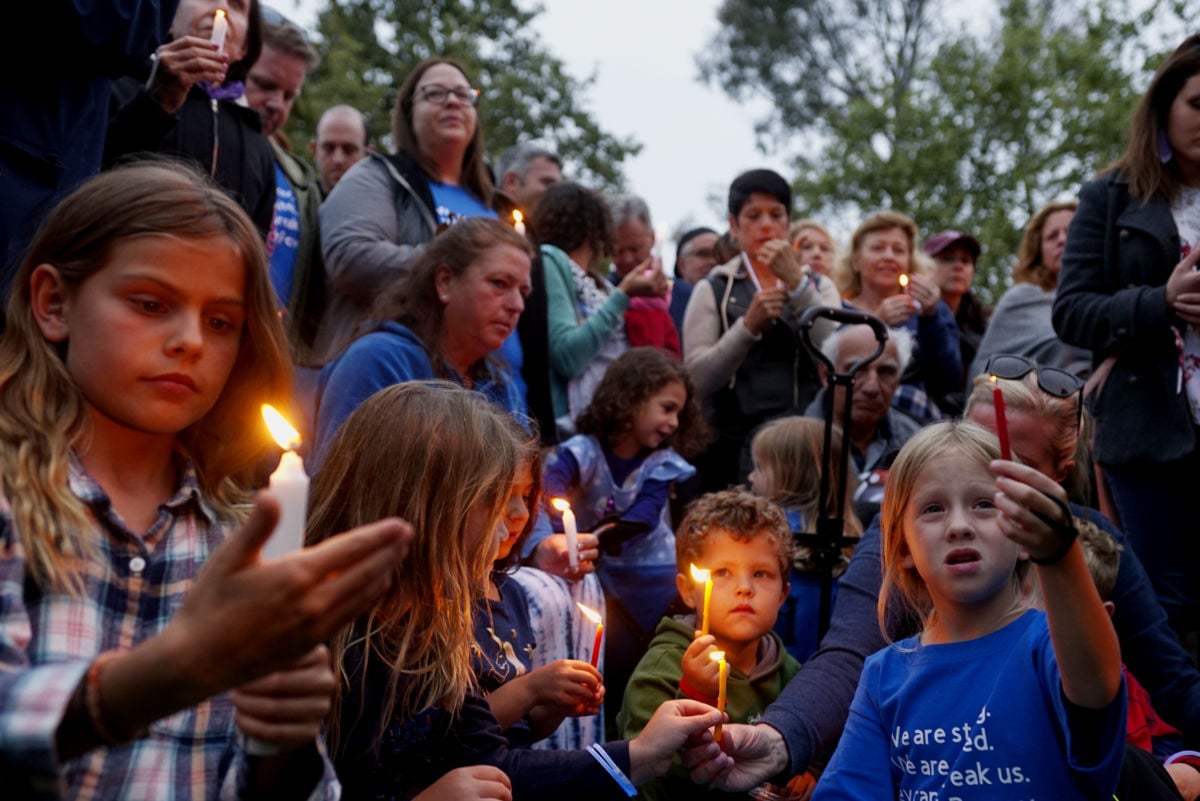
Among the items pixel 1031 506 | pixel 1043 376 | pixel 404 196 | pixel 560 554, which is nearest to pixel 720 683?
pixel 560 554

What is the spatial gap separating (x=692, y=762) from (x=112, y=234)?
198 cm

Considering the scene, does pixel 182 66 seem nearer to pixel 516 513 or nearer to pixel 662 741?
pixel 516 513

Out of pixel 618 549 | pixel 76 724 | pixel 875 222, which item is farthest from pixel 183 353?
pixel 875 222

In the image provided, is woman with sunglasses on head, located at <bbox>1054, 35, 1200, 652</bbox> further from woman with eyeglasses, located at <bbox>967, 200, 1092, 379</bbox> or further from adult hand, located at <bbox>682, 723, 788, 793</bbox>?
adult hand, located at <bbox>682, 723, 788, 793</bbox>

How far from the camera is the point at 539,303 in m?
5.77

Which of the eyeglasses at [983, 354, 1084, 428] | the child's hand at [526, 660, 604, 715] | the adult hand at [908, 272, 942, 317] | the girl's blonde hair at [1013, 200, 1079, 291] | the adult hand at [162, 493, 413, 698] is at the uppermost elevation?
the girl's blonde hair at [1013, 200, 1079, 291]

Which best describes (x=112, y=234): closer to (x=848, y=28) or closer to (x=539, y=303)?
(x=539, y=303)

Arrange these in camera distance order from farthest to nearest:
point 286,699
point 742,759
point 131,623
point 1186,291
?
point 1186,291 < point 742,759 < point 131,623 < point 286,699

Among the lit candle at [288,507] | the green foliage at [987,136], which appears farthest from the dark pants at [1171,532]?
the green foliage at [987,136]

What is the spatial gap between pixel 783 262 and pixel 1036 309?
51.6 inches

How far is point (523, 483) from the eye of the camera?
11.1ft

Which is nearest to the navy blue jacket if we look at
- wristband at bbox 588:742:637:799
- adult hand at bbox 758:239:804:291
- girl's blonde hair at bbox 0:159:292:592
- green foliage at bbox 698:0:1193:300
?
adult hand at bbox 758:239:804:291

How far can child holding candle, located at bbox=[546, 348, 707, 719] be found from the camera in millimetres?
5070

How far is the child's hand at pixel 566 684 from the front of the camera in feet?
10.3
